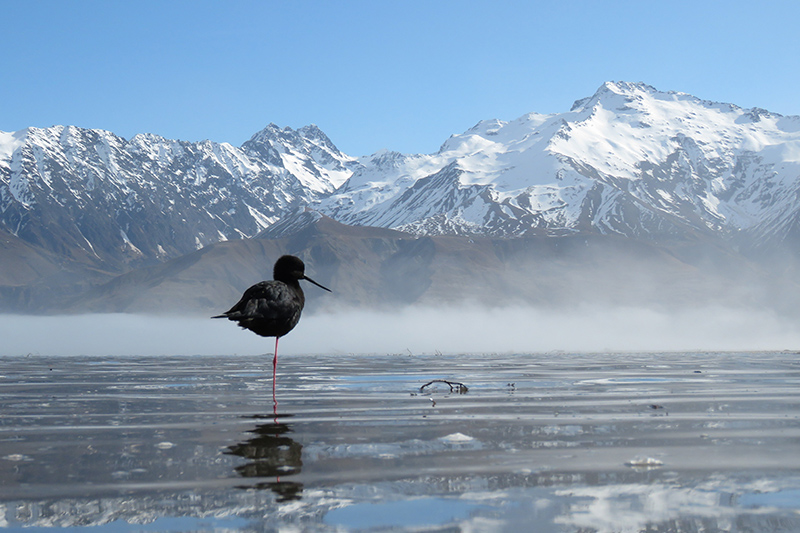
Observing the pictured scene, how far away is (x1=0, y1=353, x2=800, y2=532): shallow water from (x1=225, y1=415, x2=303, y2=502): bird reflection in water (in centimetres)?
3

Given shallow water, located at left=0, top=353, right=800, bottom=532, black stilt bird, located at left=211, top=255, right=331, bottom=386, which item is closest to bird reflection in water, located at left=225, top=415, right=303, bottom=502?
shallow water, located at left=0, top=353, right=800, bottom=532

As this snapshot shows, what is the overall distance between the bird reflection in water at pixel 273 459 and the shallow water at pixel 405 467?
26mm

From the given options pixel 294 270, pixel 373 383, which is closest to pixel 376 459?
pixel 294 270

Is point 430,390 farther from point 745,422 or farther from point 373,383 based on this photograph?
point 745,422

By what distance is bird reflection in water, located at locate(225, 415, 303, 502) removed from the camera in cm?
740

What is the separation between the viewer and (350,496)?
7164mm

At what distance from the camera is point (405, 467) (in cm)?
861

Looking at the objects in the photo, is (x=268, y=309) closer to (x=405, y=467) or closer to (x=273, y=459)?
(x=273, y=459)

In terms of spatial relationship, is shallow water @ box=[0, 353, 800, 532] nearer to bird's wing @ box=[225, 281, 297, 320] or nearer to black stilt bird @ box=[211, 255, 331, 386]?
black stilt bird @ box=[211, 255, 331, 386]

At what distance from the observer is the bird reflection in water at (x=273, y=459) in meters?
7.40

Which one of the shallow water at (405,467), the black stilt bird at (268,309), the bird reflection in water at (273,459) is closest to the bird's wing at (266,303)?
the black stilt bird at (268,309)

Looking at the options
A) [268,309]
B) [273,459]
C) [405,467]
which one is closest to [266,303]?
[268,309]

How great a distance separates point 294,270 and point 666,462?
9323 millimetres

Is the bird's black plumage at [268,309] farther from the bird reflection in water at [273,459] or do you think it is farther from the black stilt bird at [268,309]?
the bird reflection in water at [273,459]
